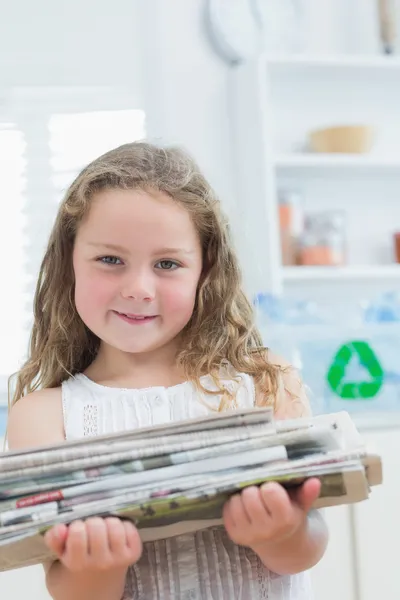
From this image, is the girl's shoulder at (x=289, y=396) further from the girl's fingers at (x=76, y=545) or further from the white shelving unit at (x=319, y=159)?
the white shelving unit at (x=319, y=159)

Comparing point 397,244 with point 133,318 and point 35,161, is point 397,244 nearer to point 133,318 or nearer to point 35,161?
point 35,161

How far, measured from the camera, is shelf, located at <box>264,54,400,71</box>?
3.03m

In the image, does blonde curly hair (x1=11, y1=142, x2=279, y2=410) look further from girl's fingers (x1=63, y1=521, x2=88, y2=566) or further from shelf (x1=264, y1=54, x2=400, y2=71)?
shelf (x1=264, y1=54, x2=400, y2=71)

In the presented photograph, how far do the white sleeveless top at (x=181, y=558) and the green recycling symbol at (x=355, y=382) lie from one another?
1373mm

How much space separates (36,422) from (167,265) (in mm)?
233

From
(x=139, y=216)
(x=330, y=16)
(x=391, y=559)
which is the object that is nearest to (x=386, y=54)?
(x=330, y=16)

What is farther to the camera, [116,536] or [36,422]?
[36,422]

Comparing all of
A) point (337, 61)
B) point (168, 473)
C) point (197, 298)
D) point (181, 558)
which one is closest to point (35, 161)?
point (337, 61)

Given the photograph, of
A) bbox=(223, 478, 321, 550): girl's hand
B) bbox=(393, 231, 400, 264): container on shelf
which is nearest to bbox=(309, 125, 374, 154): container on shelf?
bbox=(393, 231, 400, 264): container on shelf

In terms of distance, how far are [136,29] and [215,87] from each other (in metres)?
0.32

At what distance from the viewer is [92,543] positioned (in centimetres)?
79

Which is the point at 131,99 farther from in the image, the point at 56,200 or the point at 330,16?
the point at 330,16

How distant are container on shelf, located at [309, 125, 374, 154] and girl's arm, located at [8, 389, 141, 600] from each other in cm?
215

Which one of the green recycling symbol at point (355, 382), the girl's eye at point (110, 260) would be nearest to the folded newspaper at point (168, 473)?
the girl's eye at point (110, 260)
